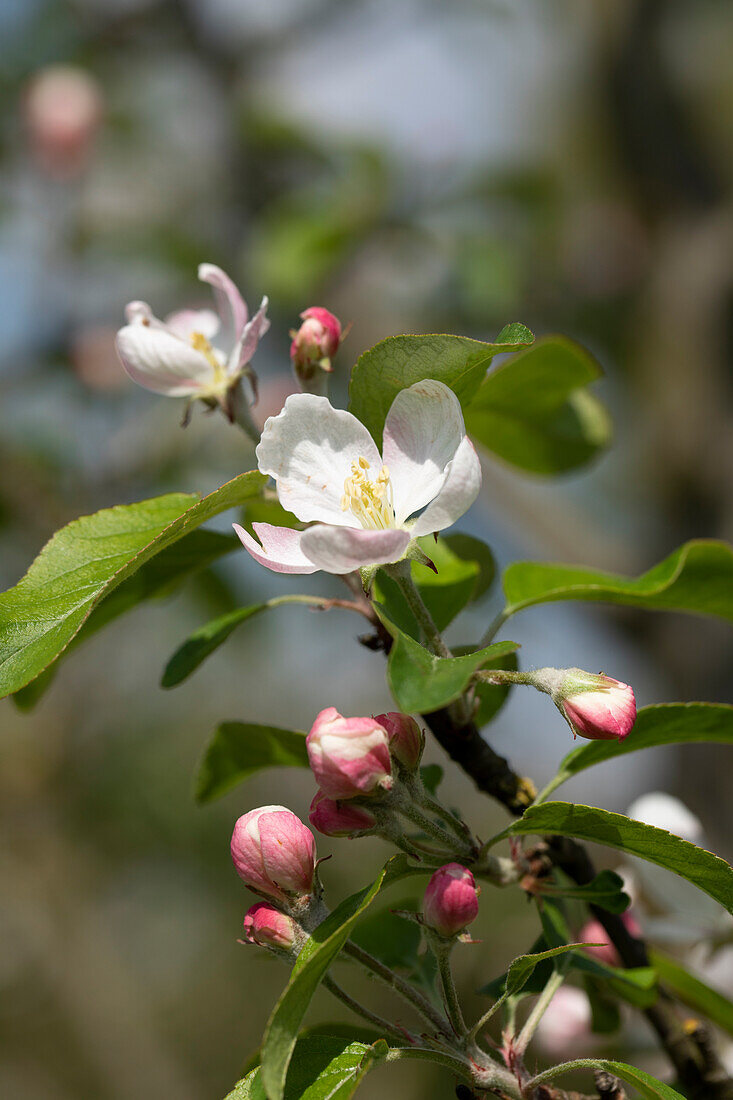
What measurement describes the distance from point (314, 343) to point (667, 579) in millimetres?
335

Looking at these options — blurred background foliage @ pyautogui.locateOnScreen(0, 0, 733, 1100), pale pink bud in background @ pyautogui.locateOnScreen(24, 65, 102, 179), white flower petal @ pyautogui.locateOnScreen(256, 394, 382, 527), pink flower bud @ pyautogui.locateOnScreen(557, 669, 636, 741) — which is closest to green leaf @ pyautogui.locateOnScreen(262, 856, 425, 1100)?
pink flower bud @ pyautogui.locateOnScreen(557, 669, 636, 741)

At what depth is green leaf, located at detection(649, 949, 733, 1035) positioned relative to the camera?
0.87m

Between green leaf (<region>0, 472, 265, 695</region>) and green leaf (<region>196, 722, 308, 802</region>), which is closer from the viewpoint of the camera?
green leaf (<region>0, 472, 265, 695</region>)

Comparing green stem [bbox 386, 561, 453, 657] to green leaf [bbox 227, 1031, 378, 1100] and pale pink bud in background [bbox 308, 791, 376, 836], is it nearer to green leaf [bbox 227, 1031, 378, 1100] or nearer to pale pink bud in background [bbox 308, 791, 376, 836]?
pale pink bud in background [bbox 308, 791, 376, 836]

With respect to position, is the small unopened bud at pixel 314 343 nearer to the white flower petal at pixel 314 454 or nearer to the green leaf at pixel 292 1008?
the white flower petal at pixel 314 454

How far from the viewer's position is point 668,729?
0.73 m

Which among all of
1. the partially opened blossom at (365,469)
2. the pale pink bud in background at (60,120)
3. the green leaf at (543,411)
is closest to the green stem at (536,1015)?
the partially opened blossom at (365,469)

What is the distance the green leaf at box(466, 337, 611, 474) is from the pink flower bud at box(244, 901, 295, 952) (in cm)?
46

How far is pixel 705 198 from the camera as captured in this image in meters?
2.97

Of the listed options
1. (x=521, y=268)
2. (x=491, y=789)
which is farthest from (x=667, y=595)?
(x=521, y=268)

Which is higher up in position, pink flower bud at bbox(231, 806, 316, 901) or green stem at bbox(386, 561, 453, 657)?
green stem at bbox(386, 561, 453, 657)

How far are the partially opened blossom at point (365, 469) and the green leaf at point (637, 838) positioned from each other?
20 centimetres

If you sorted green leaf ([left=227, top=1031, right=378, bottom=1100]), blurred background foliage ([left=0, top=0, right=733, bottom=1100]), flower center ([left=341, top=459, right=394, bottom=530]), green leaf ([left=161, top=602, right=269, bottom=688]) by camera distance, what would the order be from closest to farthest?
green leaf ([left=227, top=1031, right=378, bottom=1100]) → flower center ([left=341, top=459, right=394, bottom=530]) → green leaf ([left=161, top=602, right=269, bottom=688]) → blurred background foliage ([left=0, top=0, right=733, bottom=1100])

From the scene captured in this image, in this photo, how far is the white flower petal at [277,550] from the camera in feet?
1.98
